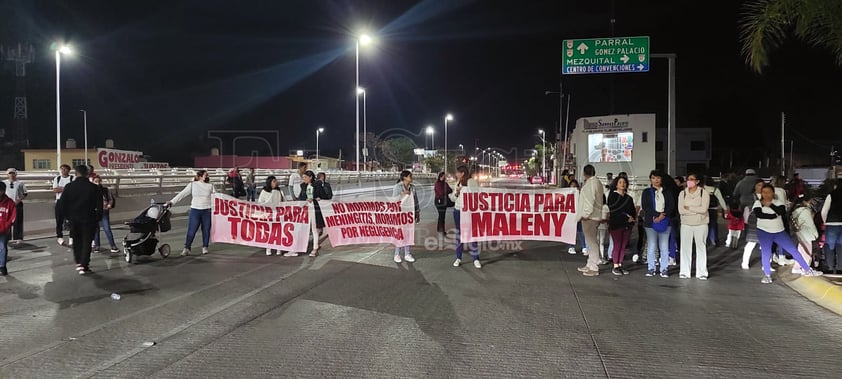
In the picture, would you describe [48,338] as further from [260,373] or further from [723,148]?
[723,148]

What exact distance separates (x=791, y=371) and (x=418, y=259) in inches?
259

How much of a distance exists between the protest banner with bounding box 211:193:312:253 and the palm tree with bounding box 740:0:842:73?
27.1 feet

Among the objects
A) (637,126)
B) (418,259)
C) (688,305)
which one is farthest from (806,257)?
(637,126)

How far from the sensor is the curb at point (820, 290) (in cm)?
699

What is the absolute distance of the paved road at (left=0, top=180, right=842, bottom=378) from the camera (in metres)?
4.82

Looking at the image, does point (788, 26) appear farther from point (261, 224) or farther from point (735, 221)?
point (261, 224)

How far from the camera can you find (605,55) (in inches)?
755

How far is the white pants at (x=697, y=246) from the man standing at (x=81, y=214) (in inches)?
356

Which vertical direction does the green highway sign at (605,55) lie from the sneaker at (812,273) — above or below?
above

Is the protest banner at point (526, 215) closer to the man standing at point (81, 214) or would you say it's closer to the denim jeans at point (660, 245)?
the denim jeans at point (660, 245)

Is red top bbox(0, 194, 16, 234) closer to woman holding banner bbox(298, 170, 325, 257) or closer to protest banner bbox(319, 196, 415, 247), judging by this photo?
woman holding banner bbox(298, 170, 325, 257)

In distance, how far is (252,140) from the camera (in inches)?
3135

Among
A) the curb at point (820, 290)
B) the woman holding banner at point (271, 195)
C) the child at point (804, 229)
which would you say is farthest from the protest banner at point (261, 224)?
the child at point (804, 229)

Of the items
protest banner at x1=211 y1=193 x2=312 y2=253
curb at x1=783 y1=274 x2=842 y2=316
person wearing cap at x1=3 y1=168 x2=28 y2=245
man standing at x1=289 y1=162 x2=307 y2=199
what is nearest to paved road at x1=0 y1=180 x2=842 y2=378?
curb at x1=783 y1=274 x2=842 y2=316
